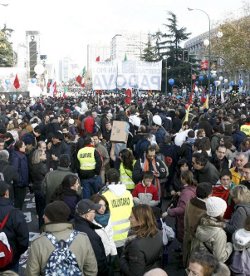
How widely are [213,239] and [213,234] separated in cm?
5

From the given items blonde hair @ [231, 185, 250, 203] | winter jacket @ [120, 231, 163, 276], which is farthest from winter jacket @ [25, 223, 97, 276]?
blonde hair @ [231, 185, 250, 203]

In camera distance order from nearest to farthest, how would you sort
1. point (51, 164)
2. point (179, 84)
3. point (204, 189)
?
point (204, 189) < point (51, 164) < point (179, 84)

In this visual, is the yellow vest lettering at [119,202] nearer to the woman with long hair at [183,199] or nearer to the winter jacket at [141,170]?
the woman with long hair at [183,199]

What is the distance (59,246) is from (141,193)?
3278 millimetres

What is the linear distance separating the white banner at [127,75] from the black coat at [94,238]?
16109mm

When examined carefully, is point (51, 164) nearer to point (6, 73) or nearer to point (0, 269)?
point (0, 269)

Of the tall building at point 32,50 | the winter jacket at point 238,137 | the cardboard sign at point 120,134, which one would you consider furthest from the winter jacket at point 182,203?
the tall building at point 32,50

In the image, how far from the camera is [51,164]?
1009 cm

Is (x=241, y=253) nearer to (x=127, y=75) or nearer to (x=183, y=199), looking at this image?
(x=183, y=199)

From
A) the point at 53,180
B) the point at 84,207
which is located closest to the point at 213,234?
the point at 84,207

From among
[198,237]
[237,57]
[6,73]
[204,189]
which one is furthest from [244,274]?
[6,73]

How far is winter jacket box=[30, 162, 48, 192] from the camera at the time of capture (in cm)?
880

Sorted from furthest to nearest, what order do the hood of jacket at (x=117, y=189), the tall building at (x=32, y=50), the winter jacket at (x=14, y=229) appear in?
the tall building at (x=32, y=50) < the hood of jacket at (x=117, y=189) < the winter jacket at (x=14, y=229)

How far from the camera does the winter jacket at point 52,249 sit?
14.2ft
